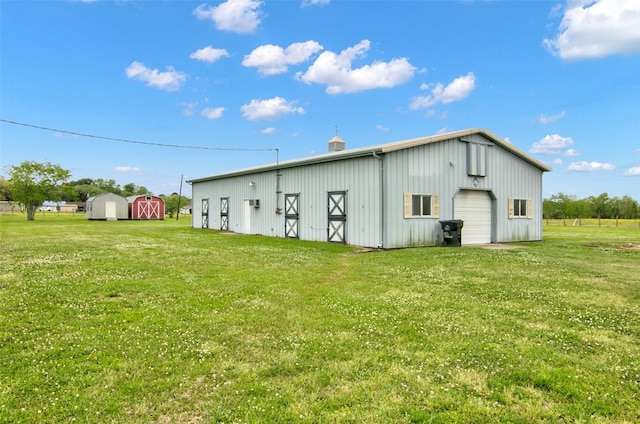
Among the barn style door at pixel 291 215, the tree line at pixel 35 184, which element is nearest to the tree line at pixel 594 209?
the barn style door at pixel 291 215

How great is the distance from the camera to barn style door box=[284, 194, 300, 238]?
60.6 feet

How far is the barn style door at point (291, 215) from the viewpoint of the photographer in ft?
60.6

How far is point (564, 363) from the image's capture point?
12.2ft

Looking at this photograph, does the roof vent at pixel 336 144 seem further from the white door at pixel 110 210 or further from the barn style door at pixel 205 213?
the white door at pixel 110 210

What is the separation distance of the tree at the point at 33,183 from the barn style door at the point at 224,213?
2795cm

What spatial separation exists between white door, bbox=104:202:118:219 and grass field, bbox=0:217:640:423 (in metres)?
39.8

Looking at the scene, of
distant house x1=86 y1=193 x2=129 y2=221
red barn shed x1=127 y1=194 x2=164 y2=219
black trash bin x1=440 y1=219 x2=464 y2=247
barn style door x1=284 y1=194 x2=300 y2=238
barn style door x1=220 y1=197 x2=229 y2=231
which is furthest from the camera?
red barn shed x1=127 y1=194 x2=164 y2=219

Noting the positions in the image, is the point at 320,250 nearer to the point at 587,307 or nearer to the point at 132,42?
the point at 587,307

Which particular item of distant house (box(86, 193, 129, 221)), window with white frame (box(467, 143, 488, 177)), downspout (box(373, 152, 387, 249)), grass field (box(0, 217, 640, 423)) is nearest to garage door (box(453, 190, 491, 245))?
window with white frame (box(467, 143, 488, 177))

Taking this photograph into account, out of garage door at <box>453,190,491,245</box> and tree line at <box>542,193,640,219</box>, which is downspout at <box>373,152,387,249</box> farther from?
tree line at <box>542,193,640,219</box>

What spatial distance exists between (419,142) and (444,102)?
9356mm

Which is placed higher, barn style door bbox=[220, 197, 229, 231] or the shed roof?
the shed roof

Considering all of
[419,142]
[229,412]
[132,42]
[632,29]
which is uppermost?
[132,42]

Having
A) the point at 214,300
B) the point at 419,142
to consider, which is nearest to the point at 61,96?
the point at 419,142
